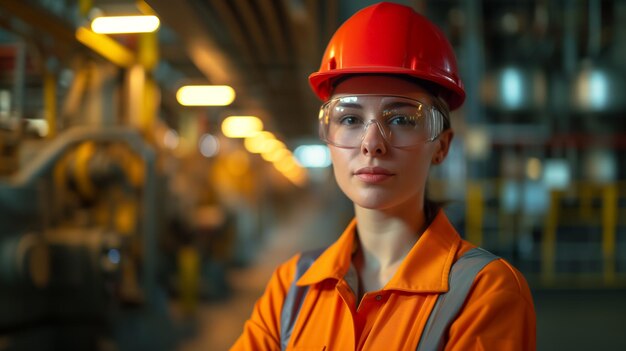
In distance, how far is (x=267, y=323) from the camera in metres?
2.00

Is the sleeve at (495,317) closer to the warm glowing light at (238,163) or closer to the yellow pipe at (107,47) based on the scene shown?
the yellow pipe at (107,47)

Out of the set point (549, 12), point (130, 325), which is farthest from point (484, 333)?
point (549, 12)

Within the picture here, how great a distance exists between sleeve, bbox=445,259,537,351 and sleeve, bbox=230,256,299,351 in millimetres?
569

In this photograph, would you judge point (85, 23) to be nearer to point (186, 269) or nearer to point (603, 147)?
point (186, 269)

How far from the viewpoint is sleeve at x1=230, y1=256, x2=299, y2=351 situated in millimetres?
1979

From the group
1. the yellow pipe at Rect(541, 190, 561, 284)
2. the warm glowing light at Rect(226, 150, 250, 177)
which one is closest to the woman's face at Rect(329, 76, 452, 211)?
the yellow pipe at Rect(541, 190, 561, 284)

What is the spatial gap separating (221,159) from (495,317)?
1273cm

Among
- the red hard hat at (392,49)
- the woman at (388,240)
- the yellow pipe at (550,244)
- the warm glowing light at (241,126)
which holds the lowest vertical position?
the yellow pipe at (550,244)

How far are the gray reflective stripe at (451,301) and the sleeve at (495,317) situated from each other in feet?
0.06

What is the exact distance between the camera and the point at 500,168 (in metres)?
12.7

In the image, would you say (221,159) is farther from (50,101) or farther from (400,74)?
(400,74)

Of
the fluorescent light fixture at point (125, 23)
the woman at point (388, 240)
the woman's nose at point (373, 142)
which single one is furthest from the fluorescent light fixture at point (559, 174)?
the woman's nose at point (373, 142)

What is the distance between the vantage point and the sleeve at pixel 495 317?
5.27 feet

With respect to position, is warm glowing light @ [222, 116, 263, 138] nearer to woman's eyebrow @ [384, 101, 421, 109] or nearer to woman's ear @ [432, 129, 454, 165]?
woman's ear @ [432, 129, 454, 165]
